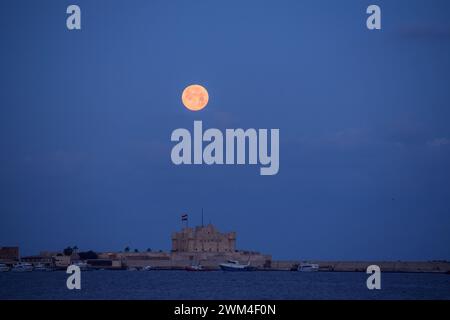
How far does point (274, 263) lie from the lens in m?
123

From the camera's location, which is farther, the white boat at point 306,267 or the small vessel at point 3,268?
the white boat at point 306,267

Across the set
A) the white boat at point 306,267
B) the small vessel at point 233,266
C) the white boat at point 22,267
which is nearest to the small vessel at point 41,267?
the white boat at point 22,267

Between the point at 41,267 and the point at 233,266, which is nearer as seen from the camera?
the point at 233,266

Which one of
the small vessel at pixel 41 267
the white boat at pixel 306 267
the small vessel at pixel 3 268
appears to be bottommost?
the white boat at pixel 306 267

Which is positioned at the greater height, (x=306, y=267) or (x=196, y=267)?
(x=196, y=267)

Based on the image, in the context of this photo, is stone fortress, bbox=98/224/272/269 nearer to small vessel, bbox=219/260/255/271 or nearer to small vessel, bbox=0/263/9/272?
small vessel, bbox=219/260/255/271

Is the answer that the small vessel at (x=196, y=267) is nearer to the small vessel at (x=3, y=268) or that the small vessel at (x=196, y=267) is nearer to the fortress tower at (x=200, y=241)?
the fortress tower at (x=200, y=241)

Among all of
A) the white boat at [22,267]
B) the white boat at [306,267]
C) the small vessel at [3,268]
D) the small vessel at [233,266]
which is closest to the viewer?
the small vessel at [3,268]

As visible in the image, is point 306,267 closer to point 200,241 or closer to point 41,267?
point 200,241

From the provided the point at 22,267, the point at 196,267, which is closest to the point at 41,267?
the point at 22,267

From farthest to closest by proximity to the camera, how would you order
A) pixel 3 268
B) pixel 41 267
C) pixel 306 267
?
pixel 306 267, pixel 41 267, pixel 3 268
